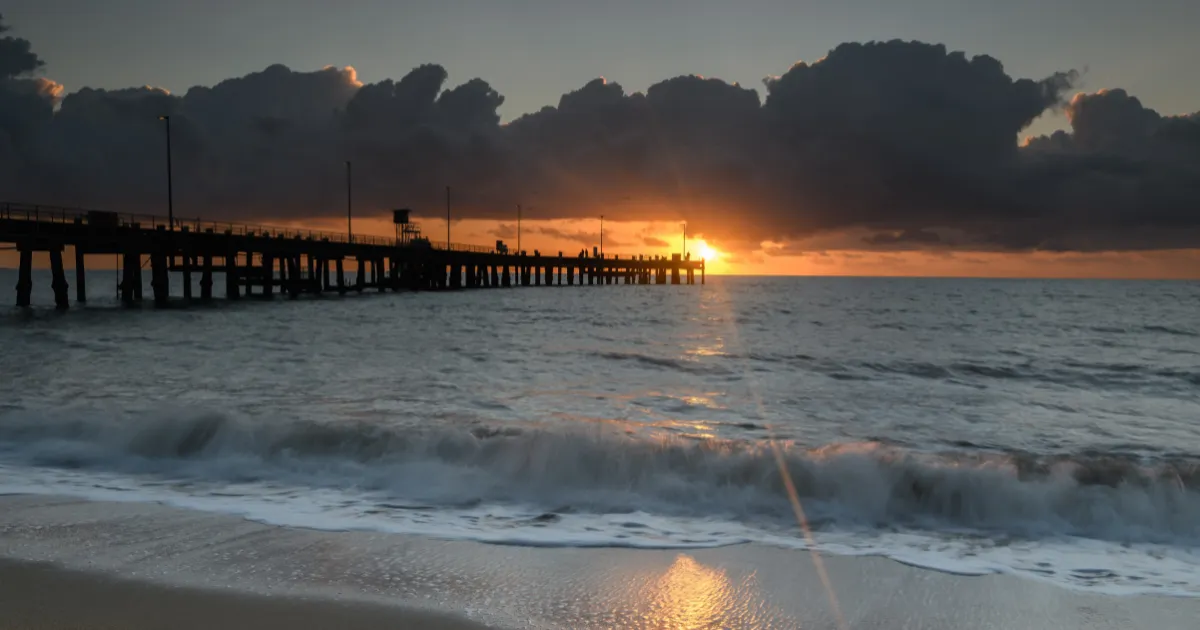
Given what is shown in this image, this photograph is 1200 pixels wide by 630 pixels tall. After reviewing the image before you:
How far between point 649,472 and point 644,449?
663 millimetres

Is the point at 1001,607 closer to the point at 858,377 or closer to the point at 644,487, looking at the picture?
the point at 644,487

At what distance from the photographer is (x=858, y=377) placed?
826 inches

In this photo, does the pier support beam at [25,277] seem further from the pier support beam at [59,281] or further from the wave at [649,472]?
the wave at [649,472]

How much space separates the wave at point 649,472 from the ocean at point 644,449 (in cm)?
4

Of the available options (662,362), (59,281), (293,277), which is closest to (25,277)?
(59,281)

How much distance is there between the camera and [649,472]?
945cm

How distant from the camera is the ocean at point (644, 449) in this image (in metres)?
7.43

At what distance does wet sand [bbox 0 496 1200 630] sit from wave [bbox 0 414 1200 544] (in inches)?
73.2

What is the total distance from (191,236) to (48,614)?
171 ft

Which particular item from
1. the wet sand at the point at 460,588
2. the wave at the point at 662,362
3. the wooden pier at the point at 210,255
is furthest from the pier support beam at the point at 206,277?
the wet sand at the point at 460,588

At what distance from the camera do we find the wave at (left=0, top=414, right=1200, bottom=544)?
8312 millimetres

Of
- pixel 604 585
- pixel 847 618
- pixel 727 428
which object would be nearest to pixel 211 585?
pixel 604 585

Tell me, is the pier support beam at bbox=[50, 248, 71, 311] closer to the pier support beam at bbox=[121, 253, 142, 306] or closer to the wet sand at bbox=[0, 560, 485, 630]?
the pier support beam at bbox=[121, 253, 142, 306]

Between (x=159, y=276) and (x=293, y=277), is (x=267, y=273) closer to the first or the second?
(x=293, y=277)
